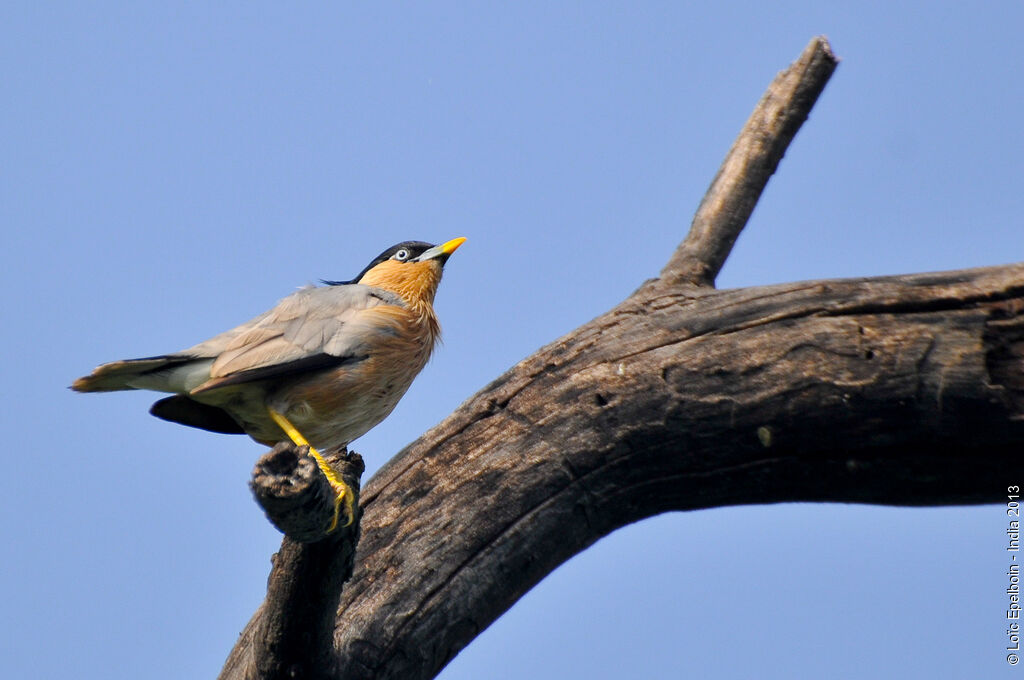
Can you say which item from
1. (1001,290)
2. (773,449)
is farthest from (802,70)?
(773,449)

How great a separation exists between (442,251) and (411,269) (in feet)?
0.91

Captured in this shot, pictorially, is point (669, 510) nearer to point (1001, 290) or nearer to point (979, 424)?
point (979, 424)

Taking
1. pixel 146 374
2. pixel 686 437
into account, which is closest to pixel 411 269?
pixel 146 374

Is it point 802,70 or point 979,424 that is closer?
point 979,424

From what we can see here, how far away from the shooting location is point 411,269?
6719 mm

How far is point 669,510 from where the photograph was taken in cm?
438

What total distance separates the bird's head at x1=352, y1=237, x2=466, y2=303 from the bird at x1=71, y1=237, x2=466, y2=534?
2.75ft

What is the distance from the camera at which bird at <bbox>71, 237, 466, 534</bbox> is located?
4957 mm

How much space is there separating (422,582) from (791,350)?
1843 mm

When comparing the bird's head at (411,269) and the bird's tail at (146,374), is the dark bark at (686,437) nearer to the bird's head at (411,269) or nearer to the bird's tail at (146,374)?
the bird's tail at (146,374)

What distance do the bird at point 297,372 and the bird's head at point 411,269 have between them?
2.75ft

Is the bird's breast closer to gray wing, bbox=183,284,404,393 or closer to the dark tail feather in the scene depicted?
gray wing, bbox=183,284,404,393

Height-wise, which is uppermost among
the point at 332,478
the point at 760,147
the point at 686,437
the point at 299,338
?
the point at 760,147

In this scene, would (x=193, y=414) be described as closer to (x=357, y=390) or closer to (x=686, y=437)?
(x=357, y=390)
